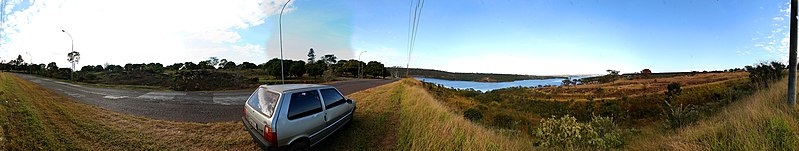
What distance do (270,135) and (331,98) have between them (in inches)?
69.6

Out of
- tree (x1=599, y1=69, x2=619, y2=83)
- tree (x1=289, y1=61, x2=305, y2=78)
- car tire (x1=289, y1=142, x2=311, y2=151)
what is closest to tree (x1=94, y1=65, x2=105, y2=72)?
car tire (x1=289, y1=142, x2=311, y2=151)

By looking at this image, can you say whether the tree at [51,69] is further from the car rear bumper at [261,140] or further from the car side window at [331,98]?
the car side window at [331,98]

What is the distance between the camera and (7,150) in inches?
119

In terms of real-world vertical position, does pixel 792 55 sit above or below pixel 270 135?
above

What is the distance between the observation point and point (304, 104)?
13.7ft

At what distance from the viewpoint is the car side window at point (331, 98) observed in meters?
4.90

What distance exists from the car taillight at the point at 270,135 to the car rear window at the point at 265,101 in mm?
225

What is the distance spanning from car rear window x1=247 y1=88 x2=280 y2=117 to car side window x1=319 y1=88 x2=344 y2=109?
37.4 inches

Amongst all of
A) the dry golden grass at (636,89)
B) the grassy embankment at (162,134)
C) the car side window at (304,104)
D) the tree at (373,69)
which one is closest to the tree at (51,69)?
the grassy embankment at (162,134)

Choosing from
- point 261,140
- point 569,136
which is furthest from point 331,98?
point 569,136

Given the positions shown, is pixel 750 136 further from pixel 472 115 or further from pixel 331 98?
pixel 472 115

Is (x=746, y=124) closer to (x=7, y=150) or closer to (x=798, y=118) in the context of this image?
(x=798, y=118)

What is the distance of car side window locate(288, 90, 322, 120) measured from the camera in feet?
12.7

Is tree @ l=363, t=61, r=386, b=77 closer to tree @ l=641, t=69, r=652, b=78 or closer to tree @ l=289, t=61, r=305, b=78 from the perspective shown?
tree @ l=289, t=61, r=305, b=78
